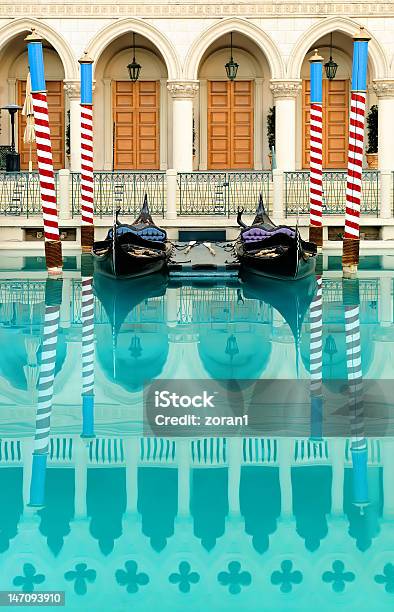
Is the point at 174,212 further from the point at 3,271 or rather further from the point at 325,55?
the point at 325,55

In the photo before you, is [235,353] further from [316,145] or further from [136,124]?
[136,124]

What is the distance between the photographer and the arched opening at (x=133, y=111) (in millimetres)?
25891

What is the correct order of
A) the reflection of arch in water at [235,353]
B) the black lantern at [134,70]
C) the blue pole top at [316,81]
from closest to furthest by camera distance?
1. the reflection of arch in water at [235,353]
2. the blue pole top at [316,81]
3. the black lantern at [134,70]

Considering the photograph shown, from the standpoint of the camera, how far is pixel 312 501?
542cm

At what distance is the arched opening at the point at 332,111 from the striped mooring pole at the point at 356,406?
13.0 m

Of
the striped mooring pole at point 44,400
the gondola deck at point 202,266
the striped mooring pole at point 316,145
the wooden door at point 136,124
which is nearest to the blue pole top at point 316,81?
the striped mooring pole at point 316,145

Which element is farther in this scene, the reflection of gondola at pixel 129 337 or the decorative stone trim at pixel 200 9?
the decorative stone trim at pixel 200 9

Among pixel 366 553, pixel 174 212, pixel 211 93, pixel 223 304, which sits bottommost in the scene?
pixel 366 553

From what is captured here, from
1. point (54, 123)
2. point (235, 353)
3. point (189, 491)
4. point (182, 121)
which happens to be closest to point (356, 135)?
point (235, 353)

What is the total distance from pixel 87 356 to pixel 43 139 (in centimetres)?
662

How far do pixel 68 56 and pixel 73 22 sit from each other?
0.73m

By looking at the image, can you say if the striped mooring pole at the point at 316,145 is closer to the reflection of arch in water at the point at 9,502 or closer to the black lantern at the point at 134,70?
the black lantern at the point at 134,70

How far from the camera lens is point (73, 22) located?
24.0 m

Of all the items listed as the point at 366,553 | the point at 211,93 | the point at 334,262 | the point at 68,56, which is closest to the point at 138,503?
the point at 366,553
